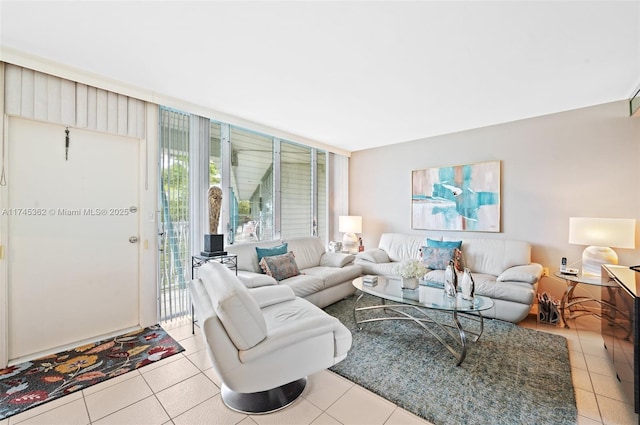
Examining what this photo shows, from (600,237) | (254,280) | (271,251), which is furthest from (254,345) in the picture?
(600,237)

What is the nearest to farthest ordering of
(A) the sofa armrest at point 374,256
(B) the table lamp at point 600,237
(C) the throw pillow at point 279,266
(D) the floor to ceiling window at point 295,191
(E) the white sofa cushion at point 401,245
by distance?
(B) the table lamp at point 600,237
(C) the throw pillow at point 279,266
(A) the sofa armrest at point 374,256
(E) the white sofa cushion at point 401,245
(D) the floor to ceiling window at point 295,191

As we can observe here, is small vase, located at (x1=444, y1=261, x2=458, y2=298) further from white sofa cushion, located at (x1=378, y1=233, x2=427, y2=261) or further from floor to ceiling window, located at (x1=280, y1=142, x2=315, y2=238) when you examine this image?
floor to ceiling window, located at (x1=280, y1=142, x2=315, y2=238)

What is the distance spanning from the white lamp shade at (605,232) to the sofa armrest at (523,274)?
515mm

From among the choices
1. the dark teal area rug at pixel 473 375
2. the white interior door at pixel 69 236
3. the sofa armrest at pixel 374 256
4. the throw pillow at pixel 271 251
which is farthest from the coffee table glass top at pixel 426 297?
the white interior door at pixel 69 236

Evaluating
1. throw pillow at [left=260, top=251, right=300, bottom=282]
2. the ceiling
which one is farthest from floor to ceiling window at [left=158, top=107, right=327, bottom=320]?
throw pillow at [left=260, top=251, right=300, bottom=282]

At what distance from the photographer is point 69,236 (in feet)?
8.29

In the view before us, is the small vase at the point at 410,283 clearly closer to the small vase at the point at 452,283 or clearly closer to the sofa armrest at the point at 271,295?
the small vase at the point at 452,283

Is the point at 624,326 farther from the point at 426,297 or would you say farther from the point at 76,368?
the point at 76,368

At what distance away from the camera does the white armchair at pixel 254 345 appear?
4.96 ft

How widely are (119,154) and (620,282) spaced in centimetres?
439

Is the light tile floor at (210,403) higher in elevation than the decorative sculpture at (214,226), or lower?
lower

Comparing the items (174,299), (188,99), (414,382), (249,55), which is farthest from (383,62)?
(174,299)

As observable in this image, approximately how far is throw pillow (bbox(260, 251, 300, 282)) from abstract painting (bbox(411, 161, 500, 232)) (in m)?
2.39

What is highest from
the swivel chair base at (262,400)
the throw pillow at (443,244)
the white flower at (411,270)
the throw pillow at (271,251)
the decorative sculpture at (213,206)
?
the decorative sculpture at (213,206)
